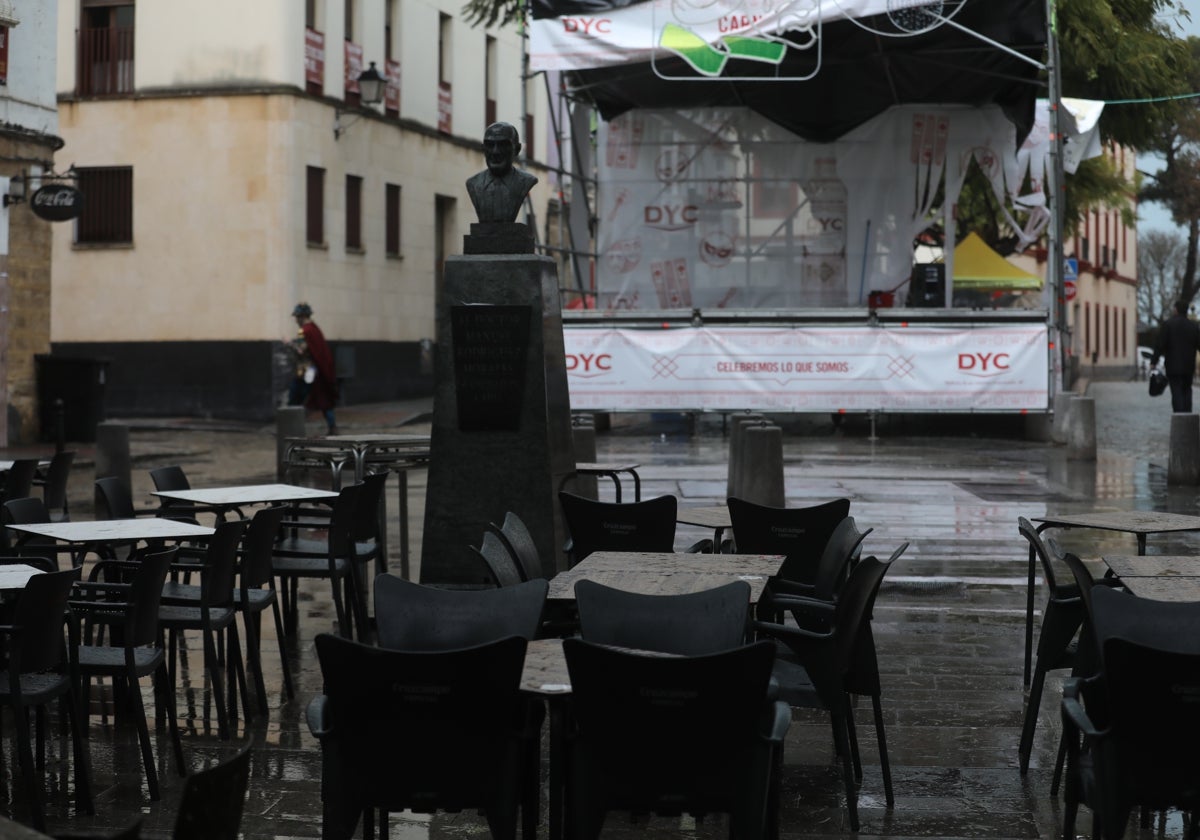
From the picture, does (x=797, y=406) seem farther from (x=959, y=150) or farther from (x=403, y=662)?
(x=403, y=662)

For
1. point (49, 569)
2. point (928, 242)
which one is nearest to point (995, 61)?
point (928, 242)

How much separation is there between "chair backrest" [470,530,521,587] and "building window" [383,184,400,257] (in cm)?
3026

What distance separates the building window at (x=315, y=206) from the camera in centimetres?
3350

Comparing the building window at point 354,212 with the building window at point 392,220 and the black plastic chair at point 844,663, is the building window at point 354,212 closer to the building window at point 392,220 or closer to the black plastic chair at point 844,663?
the building window at point 392,220

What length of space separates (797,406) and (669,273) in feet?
20.6

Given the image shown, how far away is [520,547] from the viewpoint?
7293mm

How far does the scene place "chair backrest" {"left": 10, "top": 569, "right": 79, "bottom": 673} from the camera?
5809 mm

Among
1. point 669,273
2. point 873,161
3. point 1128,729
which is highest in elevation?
point 873,161

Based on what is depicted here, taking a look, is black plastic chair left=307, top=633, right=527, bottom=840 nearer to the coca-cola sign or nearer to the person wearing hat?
the coca-cola sign

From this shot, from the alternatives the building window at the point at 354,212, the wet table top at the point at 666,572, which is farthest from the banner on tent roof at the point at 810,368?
the wet table top at the point at 666,572

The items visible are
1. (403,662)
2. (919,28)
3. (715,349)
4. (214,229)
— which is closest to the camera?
(403,662)

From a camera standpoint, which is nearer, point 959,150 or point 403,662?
point 403,662

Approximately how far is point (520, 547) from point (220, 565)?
4.12 ft

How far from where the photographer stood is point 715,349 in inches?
979
